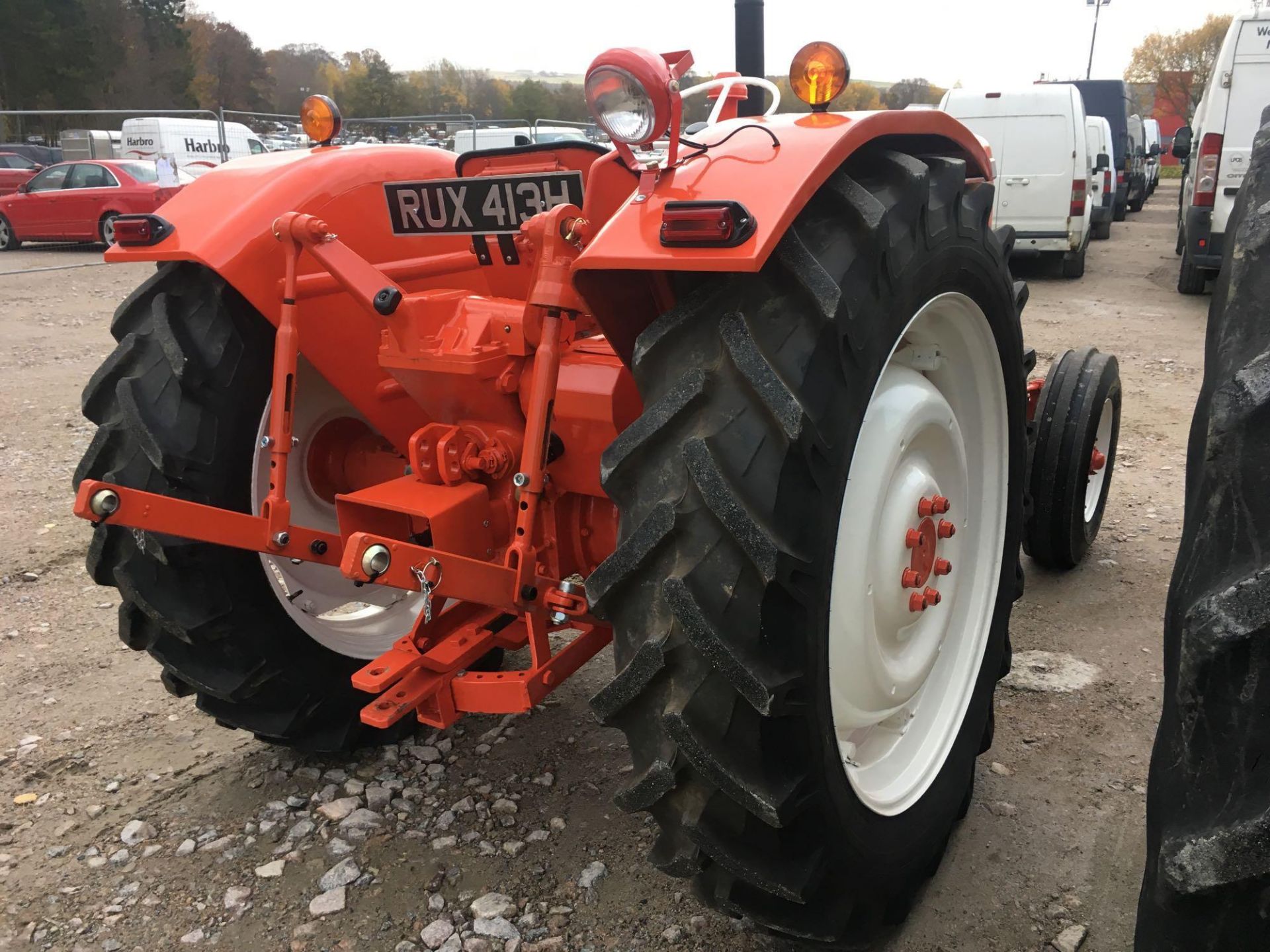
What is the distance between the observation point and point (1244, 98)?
366 inches

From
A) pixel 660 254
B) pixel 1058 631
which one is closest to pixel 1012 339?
pixel 660 254

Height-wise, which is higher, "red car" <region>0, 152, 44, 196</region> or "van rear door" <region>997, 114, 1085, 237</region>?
"red car" <region>0, 152, 44, 196</region>

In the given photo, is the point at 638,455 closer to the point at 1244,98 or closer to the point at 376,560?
the point at 376,560

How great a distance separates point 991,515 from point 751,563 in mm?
1330

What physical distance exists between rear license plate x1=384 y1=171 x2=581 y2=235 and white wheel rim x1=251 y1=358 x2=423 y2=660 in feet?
1.80

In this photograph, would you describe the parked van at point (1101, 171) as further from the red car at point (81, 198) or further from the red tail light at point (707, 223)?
the red car at point (81, 198)

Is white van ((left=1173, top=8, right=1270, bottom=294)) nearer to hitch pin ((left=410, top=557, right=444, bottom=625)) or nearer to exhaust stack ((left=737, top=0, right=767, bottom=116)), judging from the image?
exhaust stack ((left=737, top=0, right=767, bottom=116))

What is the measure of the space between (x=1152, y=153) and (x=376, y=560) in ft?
90.7

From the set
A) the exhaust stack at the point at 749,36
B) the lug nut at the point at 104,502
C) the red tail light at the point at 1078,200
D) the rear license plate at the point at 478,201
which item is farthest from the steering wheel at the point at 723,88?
the red tail light at the point at 1078,200

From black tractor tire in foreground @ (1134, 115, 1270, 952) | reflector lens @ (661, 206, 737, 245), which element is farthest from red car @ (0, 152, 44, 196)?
black tractor tire in foreground @ (1134, 115, 1270, 952)

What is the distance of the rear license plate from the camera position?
2.22 metres

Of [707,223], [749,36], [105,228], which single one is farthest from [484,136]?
[707,223]

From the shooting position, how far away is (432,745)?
2990 millimetres

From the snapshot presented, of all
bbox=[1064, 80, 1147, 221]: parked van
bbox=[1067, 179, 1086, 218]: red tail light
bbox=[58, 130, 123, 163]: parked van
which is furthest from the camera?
bbox=[58, 130, 123, 163]: parked van
